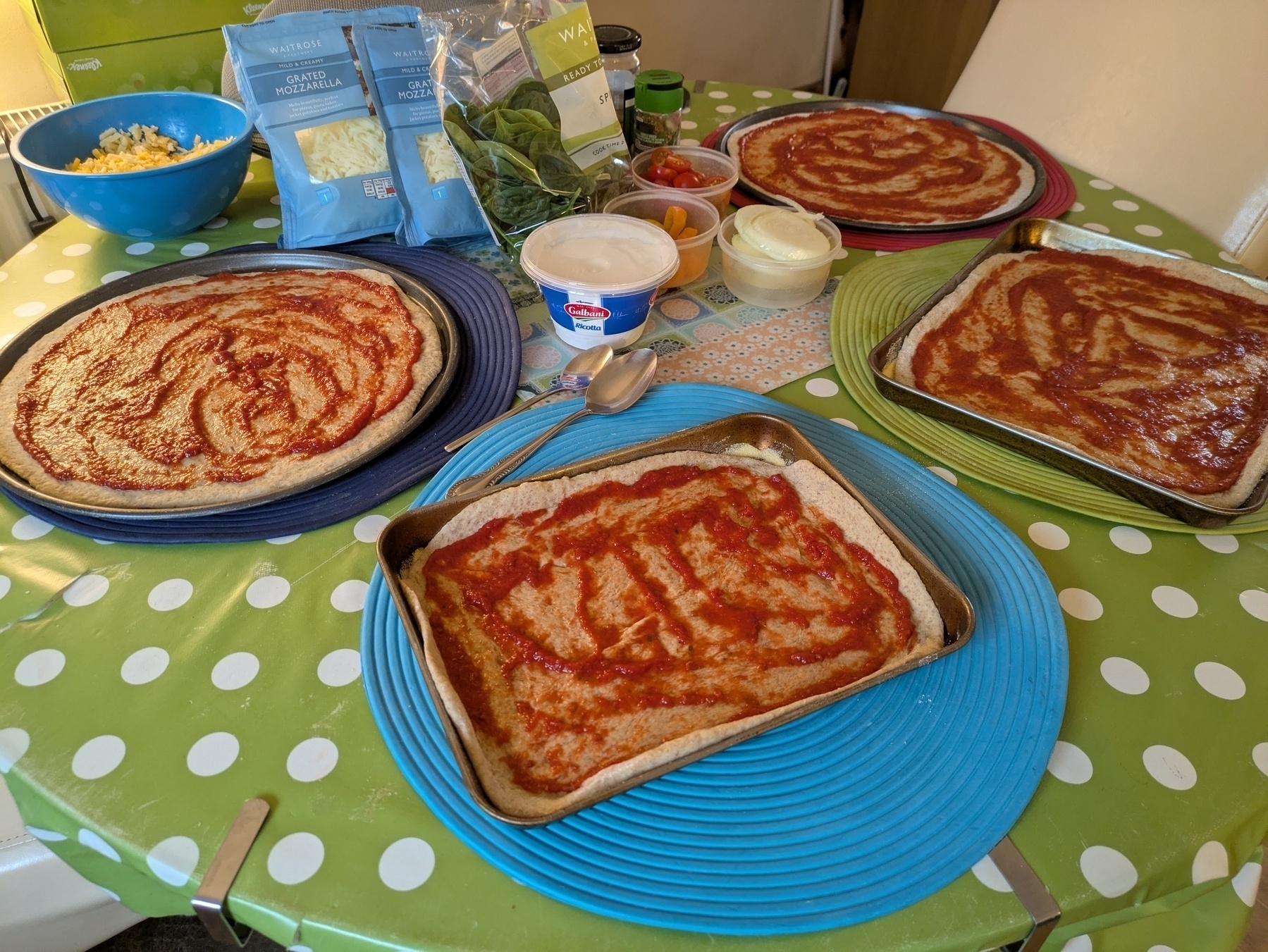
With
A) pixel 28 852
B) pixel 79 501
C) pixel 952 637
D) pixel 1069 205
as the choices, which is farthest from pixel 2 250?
pixel 1069 205

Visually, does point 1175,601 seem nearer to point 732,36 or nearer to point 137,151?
point 137,151

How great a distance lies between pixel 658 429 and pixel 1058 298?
0.91 m

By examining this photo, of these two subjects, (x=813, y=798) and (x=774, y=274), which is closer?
(x=813, y=798)

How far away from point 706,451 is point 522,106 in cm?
82

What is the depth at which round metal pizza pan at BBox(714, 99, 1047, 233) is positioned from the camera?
182 cm

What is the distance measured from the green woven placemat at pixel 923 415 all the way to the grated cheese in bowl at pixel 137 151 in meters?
1.39

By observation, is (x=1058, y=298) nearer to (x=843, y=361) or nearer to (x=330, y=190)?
(x=843, y=361)

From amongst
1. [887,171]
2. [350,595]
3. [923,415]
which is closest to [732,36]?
[887,171]

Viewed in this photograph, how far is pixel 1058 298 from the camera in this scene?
1604mm

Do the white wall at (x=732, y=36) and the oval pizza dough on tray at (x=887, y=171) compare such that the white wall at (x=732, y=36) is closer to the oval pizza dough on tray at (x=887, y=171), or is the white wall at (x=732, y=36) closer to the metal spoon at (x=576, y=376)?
the oval pizza dough on tray at (x=887, y=171)

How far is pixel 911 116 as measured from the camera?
2283mm

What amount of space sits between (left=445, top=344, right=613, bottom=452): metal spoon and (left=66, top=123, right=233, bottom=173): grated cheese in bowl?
3.12 feet

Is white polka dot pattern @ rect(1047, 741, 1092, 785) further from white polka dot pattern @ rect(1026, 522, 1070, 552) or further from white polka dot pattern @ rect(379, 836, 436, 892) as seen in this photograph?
white polka dot pattern @ rect(379, 836, 436, 892)

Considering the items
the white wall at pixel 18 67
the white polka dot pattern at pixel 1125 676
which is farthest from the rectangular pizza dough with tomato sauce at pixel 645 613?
the white wall at pixel 18 67
